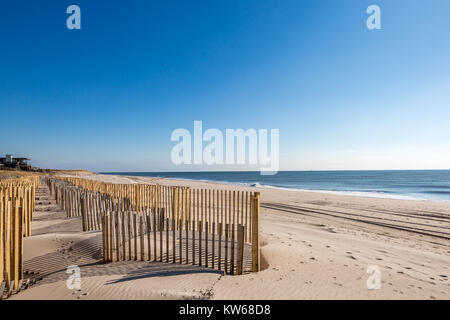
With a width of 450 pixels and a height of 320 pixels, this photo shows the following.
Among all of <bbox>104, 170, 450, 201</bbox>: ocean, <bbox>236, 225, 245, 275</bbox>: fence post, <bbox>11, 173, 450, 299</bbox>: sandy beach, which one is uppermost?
<bbox>236, 225, 245, 275</bbox>: fence post

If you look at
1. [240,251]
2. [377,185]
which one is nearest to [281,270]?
[240,251]

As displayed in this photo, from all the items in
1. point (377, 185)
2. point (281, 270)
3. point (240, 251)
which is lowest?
point (377, 185)

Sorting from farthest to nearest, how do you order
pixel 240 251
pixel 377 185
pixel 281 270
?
pixel 377 185 < pixel 281 270 < pixel 240 251

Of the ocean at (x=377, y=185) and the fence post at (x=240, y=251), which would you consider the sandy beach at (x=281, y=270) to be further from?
the ocean at (x=377, y=185)

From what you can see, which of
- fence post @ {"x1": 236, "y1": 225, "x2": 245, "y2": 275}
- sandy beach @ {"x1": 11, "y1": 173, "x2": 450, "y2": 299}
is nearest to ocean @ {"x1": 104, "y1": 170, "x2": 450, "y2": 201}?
sandy beach @ {"x1": 11, "y1": 173, "x2": 450, "y2": 299}

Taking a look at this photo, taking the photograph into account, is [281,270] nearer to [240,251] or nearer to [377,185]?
[240,251]

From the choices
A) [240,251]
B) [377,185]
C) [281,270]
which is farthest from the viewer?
[377,185]

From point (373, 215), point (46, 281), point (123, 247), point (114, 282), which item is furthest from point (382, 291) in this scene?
point (373, 215)

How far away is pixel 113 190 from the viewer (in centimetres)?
1117

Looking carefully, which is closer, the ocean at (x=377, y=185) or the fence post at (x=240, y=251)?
the fence post at (x=240, y=251)

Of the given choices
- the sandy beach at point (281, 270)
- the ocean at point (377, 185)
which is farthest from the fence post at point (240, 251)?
the ocean at point (377, 185)

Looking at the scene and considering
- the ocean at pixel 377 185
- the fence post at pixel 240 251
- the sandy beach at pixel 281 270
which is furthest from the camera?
the ocean at pixel 377 185

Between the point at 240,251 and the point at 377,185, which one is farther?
the point at 377,185

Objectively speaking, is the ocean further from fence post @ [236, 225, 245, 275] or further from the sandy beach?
fence post @ [236, 225, 245, 275]
